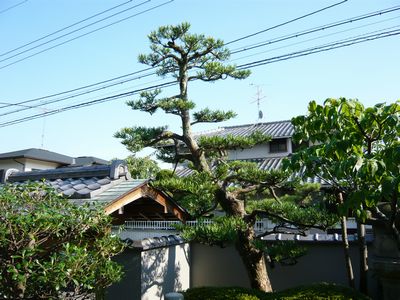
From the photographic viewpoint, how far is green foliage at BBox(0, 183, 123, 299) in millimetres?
2969

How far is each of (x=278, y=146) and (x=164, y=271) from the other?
13.7 m

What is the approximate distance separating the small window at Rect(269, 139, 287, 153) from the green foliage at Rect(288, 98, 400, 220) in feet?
48.6

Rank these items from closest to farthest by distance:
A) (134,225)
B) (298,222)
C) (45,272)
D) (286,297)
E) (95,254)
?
(45,272), (95,254), (286,297), (298,222), (134,225)

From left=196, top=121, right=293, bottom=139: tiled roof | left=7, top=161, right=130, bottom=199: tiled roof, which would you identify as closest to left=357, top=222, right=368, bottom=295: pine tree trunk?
left=7, top=161, right=130, bottom=199: tiled roof

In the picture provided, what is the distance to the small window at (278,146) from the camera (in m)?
18.8

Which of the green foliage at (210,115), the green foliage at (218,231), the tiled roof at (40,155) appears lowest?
the green foliage at (218,231)

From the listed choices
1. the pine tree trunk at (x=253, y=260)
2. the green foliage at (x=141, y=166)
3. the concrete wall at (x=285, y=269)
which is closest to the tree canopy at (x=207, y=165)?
the pine tree trunk at (x=253, y=260)

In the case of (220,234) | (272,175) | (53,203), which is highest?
(272,175)

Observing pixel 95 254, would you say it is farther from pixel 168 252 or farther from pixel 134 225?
pixel 134 225

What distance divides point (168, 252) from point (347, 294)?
3.36 meters

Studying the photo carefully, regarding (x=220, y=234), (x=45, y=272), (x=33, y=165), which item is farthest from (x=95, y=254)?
(x=33, y=165)

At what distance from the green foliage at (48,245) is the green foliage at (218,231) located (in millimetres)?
1927

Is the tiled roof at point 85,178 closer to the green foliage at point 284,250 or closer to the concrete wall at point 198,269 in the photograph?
the concrete wall at point 198,269

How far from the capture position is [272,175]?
19.1 ft
